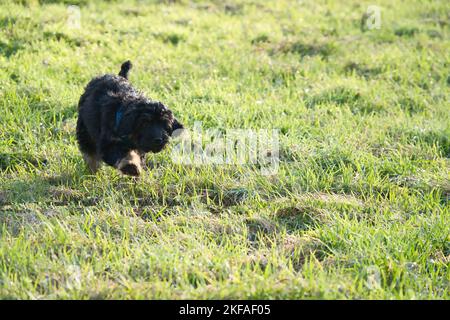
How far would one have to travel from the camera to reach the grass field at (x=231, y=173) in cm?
398

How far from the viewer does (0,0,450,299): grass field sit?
3979 millimetres

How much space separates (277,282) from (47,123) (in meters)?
3.81

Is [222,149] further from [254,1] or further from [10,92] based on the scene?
[254,1]

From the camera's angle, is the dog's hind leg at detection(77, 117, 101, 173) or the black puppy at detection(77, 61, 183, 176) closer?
the black puppy at detection(77, 61, 183, 176)

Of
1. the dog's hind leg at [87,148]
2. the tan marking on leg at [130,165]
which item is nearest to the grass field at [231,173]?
the dog's hind leg at [87,148]

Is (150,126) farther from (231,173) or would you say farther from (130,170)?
(231,173)

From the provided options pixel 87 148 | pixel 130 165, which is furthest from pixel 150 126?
pixel 87 148

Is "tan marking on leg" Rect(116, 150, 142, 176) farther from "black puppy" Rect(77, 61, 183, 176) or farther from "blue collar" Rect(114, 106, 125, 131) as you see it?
"blue collar" Rect(114, 106, 125, 131)

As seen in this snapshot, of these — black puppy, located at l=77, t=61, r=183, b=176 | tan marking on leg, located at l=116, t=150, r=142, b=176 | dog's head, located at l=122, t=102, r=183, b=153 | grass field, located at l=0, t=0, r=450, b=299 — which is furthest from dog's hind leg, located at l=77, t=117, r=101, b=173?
dog's head, located at l=122, t=102, r=183, b=153

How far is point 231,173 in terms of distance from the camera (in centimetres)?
584

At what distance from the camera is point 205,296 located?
370 cm

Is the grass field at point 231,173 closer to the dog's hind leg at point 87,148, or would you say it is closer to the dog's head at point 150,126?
the dog's hind leg at point 87,148

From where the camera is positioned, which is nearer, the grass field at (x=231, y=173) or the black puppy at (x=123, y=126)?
the grass field at (x=231, y=173)

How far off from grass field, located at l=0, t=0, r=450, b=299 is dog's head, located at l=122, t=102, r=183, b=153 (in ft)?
1.57
